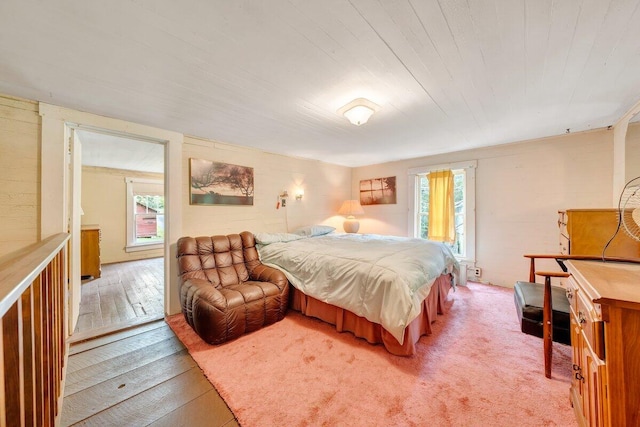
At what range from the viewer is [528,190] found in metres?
3.37

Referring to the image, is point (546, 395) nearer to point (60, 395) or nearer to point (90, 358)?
point (60, 395)

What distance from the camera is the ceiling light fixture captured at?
2.09 meters

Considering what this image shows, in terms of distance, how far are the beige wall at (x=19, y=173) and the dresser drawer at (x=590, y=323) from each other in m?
3.80

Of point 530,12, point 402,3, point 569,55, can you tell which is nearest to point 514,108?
point 569,55

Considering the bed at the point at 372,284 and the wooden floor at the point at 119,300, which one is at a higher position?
the bed at the point at 372,284

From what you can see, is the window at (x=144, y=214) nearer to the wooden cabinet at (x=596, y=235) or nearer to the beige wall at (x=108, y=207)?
the beige wall at (x=108, y=207)

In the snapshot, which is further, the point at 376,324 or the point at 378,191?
the point at 378,191

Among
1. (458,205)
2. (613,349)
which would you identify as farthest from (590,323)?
(458,205)

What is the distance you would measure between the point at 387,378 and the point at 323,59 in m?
2.28

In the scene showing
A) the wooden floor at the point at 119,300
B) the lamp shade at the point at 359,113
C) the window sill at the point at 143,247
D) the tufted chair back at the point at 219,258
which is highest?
the lamp shade at the point at 359,113

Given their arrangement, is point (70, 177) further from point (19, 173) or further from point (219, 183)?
point (219, 183)

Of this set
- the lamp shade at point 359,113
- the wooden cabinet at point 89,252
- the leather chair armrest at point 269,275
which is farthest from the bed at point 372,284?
the wooden cabinet at point 89,252

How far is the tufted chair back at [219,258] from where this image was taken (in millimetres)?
2674

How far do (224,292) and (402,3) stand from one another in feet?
8.42
